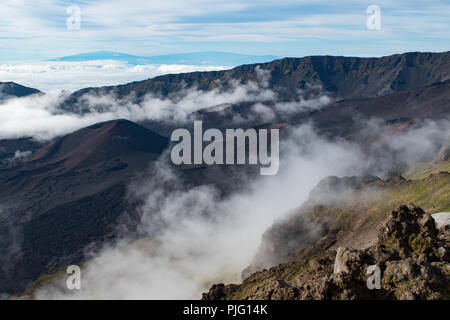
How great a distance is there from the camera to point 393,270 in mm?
26250

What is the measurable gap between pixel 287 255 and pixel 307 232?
801cm

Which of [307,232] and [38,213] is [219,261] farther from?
[38,213]

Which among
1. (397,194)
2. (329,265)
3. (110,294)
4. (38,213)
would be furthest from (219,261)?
(38,213)

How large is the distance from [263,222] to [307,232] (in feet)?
196

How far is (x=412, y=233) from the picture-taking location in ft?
116

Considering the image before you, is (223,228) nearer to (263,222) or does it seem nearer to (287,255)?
(263,222)

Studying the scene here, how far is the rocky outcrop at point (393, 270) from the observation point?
81.6 ft

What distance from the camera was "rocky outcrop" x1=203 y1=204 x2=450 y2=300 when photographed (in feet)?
81.6
